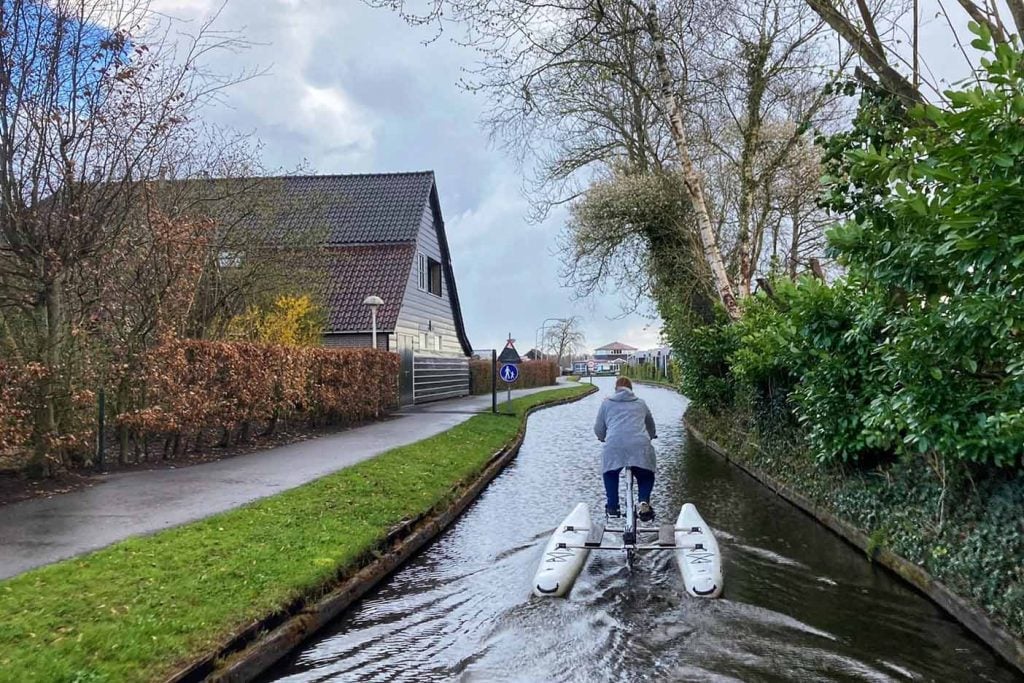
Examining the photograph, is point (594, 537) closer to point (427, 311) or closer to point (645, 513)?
point (645, 513)

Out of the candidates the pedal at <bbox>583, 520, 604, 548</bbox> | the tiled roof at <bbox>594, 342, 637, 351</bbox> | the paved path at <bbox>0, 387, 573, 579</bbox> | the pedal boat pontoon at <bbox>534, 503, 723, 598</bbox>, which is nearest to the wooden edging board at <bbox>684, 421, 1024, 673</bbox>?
the pedal boat pontoon at <bbox>534, 503, 723, 598</bbox>

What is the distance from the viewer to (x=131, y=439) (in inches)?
458

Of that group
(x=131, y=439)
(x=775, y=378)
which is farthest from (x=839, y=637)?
(x=131, y=439)

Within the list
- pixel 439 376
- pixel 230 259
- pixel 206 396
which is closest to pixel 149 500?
pixel 206 396

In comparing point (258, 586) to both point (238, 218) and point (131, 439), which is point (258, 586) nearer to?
point (131, 439)

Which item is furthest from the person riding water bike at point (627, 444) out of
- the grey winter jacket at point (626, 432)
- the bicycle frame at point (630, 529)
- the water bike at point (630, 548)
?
the bicycle frame at point (630, 529)

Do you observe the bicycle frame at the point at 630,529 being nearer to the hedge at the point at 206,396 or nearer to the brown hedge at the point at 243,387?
the hedge at the point at 206,396

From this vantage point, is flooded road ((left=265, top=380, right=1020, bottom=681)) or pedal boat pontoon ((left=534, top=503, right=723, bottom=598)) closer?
flooded road ((left=265, top=380, right=1020, bottom=681))

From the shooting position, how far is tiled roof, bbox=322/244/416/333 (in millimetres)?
24297

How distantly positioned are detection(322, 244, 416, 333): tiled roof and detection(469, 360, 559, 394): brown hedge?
6674 mm

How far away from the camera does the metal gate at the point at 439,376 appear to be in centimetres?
2645

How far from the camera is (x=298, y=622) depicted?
5.37m

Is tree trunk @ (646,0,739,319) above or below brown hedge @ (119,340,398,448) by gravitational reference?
above

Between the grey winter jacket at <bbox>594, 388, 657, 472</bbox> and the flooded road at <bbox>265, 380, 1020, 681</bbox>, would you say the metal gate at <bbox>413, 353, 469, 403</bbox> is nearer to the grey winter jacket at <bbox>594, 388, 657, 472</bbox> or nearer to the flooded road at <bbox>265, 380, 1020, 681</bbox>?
→ the flooded road at <bbox>265, 380, 1020, 681</bbox>
